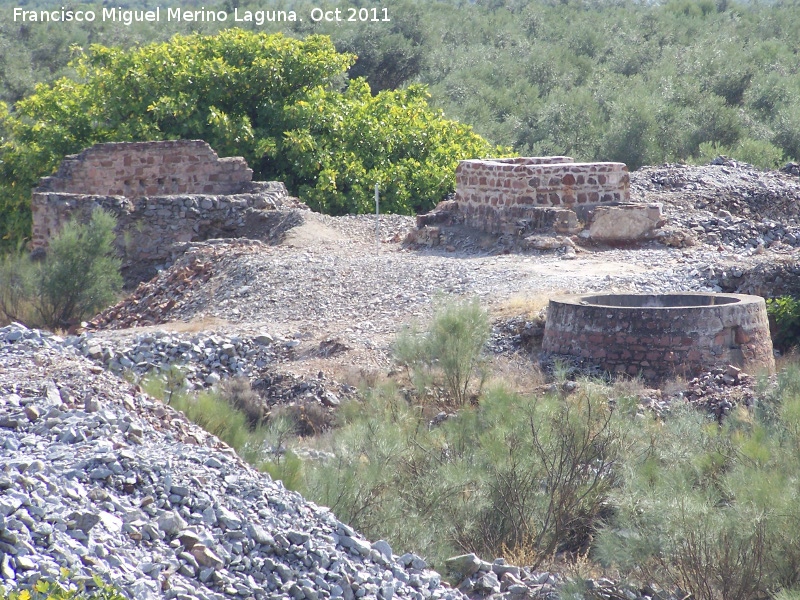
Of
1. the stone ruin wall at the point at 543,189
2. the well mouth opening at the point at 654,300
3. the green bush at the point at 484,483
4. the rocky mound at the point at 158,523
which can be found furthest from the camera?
the stone ruin wall at the point at 543,189

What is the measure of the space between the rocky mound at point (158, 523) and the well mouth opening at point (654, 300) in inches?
216

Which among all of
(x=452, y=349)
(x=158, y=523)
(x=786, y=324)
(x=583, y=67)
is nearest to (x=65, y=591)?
(x=158, y=523)

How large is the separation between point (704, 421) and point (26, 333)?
532cm

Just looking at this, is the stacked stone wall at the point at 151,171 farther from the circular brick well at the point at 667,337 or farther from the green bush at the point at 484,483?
the green bush at the point at 484,483

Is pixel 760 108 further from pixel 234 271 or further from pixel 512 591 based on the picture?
pixel 512 591

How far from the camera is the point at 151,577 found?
479 cm

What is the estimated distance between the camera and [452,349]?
997 centimetres

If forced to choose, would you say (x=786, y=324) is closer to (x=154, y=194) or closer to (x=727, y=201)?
(x=727, y=201)

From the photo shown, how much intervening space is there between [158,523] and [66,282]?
10566 mm

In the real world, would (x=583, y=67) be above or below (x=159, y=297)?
above

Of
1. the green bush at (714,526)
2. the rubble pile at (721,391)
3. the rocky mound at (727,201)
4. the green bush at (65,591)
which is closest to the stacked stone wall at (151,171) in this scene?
the rocky mound at (727,201)

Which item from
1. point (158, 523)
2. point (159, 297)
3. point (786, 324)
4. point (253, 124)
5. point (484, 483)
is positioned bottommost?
point (159, 297)

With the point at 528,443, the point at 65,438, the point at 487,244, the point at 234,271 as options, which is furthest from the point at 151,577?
the point at 487,244

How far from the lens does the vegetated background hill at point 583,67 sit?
25344 mm
